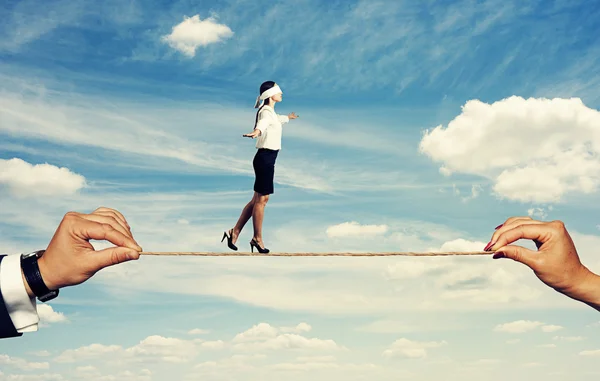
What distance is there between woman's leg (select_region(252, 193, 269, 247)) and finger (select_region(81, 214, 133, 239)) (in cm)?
576

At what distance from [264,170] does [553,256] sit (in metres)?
6.08

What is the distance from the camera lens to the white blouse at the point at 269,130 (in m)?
9.16

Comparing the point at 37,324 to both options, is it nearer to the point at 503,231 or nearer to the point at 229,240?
the point at 503,231

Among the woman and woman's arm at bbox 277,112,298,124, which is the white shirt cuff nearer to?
A: the woman

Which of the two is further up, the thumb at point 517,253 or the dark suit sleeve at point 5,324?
the thumb at point 517,253

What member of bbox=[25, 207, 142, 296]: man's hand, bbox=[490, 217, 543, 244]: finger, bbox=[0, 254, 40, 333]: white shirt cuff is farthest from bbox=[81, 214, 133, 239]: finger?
bbox=[490, 217, 543, 244]: finger

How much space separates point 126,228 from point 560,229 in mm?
2388

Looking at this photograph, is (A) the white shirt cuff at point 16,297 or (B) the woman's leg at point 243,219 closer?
(A) the white shirt cuff at point 16,297

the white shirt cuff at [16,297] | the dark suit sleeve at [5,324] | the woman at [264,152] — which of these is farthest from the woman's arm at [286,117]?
the dark suit sleeve at [5,324]


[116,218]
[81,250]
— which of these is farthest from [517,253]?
[81,250]

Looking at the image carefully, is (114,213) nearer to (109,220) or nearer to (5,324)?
(109,220)

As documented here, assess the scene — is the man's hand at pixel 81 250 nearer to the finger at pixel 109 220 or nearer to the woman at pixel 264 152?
the finger at pixel 109 220

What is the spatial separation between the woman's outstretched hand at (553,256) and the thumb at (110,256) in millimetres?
2021

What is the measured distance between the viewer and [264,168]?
9141mm
